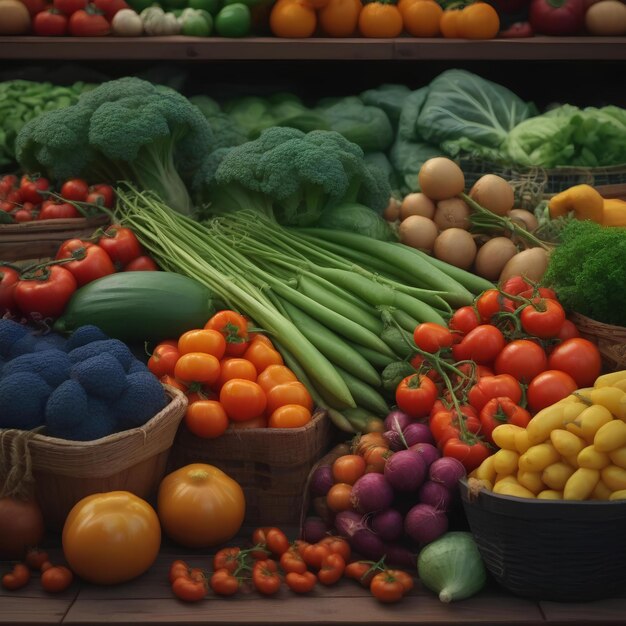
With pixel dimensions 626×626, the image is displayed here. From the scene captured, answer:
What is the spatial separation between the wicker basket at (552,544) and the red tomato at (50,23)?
275 cm

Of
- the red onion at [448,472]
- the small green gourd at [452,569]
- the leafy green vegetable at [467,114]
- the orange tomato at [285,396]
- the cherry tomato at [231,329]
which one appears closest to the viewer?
the small green gourd at [452,569]

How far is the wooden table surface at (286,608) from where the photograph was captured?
6.22 ft

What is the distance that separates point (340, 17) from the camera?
3.83 metres

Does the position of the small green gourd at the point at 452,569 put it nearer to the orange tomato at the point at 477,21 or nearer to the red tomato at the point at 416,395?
the red tomato at the point at 416,395

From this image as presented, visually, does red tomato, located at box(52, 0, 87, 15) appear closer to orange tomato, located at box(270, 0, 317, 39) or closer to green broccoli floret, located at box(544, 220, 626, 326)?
orange tomato, located at box(270, 0, 317, 39)

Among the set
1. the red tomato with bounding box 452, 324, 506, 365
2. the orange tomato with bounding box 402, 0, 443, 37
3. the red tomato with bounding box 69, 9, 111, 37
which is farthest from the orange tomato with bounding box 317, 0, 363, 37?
the red tomato with bounding box 452, 324, 506, 365

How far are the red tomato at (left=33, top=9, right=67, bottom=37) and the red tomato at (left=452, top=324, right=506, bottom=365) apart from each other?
2357 mm

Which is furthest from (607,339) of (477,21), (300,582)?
(477,21)

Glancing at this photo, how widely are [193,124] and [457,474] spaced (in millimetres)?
1663

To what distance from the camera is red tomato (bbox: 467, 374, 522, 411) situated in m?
2.25

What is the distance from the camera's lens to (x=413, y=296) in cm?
275

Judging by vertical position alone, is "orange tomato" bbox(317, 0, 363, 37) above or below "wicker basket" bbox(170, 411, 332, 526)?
above

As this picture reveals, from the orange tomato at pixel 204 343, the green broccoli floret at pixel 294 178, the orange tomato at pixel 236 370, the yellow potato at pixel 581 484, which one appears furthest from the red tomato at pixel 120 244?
the yellow potato at pixel 581 484

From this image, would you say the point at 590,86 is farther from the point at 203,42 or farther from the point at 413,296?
the point at 413,296
